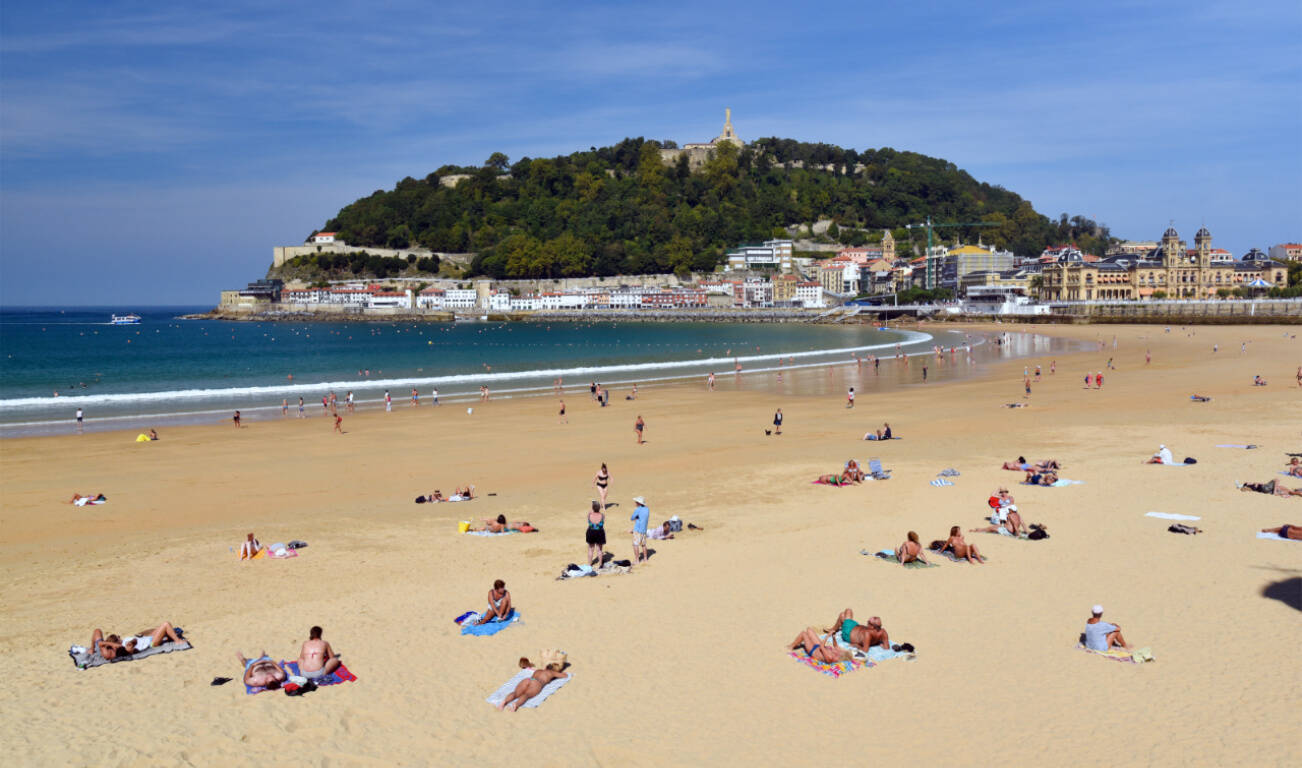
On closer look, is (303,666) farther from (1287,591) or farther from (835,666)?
(1287,591)

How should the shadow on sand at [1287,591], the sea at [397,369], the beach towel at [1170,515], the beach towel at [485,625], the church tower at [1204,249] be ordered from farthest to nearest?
the church tower at [1204,249] < the sea at [397,369] < the beach towel at [1170,515] < the shadow on sand at [1287,591] < the beach towel at [485,625]

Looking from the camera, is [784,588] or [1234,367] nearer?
[784,588]

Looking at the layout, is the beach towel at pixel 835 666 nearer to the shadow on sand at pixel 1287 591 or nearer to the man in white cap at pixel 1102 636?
the man in white cap at pixel 1102 636

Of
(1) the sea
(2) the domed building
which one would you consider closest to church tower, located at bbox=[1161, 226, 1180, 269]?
(2) the domed building

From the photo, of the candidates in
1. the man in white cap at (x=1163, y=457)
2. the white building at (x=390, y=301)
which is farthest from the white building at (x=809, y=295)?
the man in white cap at (x=1163, y=457)

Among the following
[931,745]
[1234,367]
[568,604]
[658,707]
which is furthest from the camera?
[1234,367]

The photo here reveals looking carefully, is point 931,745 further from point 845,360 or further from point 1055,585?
point 845,360

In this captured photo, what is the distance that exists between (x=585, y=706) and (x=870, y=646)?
270 cm

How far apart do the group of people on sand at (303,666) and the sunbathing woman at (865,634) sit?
→ 181 inches

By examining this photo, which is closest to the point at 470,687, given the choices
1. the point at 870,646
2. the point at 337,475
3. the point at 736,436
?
the point at 870,646

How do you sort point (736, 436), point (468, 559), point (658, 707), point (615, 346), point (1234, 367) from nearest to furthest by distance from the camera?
point (658, 707)
point (468, 559)
point (736, 436)
point (1234, 367)
point (615, 346)

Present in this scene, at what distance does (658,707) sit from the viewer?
7105 millimetres

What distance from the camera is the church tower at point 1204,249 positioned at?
99750 millimetres

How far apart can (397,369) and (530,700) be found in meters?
46.5
